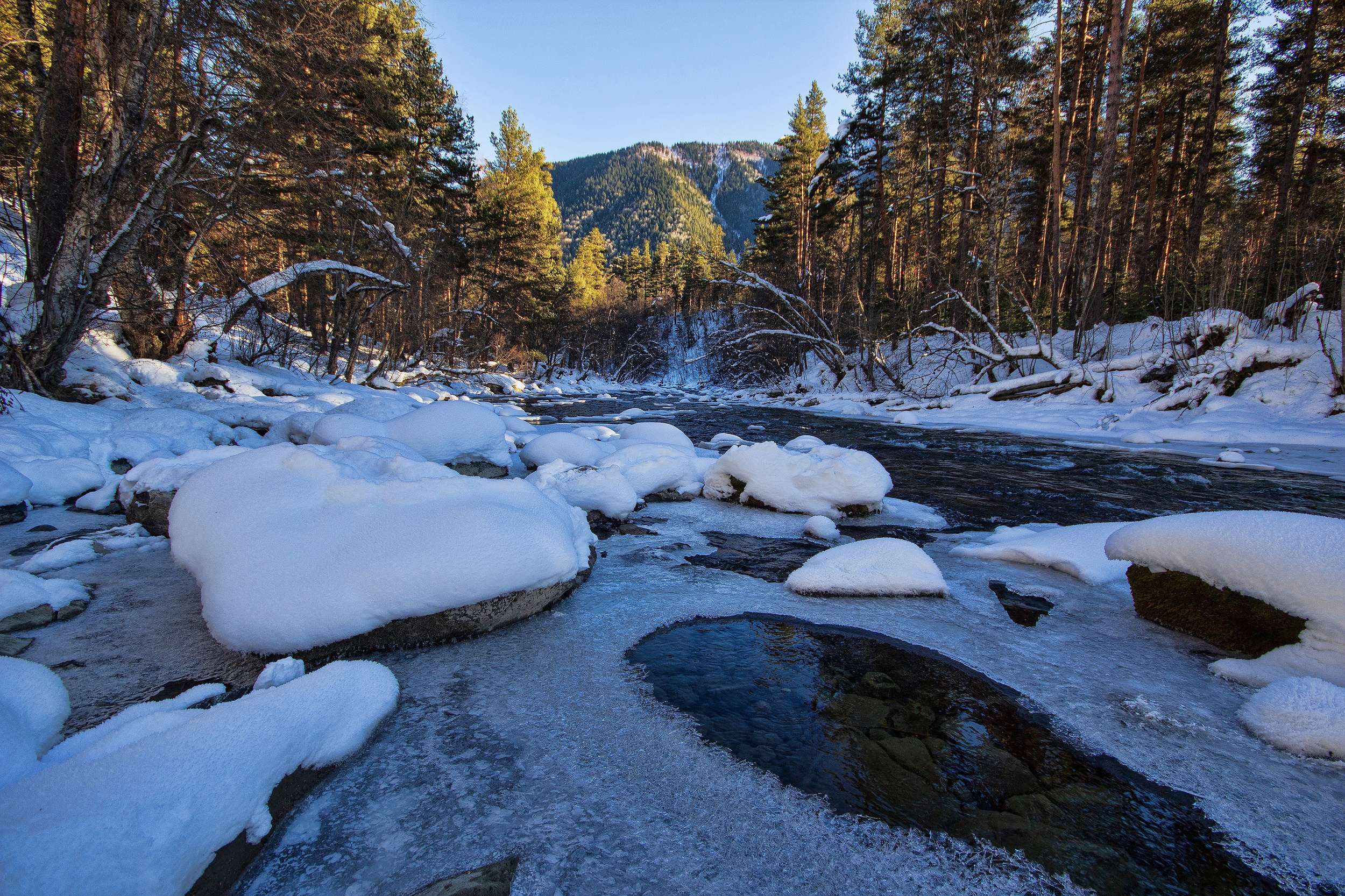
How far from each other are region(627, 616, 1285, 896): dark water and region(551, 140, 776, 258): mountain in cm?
11105

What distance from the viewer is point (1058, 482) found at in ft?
20.3

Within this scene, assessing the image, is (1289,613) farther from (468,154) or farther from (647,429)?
A: (468,154)

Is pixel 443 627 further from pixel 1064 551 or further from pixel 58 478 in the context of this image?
pixel 58 478

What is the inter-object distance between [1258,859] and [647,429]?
6.28m

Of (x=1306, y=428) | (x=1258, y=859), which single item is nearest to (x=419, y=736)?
(x=1258, y=859)

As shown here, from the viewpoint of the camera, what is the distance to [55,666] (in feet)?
6.72

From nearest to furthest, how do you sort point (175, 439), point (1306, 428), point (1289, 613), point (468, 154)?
point (1289, 613)
point (175, 439)
point (1306, 428)
point (468, 154)

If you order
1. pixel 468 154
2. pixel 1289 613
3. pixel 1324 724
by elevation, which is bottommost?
pixel 1324 724

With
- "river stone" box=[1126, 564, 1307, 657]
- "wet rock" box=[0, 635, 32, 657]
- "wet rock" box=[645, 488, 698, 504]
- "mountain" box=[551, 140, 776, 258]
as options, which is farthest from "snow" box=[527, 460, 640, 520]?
"mountain" box=[551, 140, 776, 258]

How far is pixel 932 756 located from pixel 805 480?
3.41m

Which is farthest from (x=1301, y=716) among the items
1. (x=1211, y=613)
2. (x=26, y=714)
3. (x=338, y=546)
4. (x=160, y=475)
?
(x=160, y=475)

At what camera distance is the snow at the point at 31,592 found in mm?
2334

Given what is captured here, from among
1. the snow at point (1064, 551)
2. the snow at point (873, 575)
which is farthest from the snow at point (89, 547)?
the snow at point (1064, 551)

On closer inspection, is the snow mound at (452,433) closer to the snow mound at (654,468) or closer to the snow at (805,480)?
the snow mound at (654,468)
